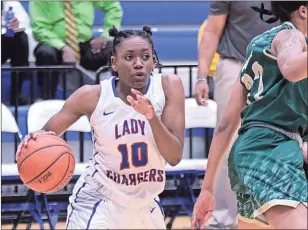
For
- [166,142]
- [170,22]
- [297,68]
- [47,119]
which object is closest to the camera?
[297,68]

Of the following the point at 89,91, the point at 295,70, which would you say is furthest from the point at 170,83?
the point at 295,70

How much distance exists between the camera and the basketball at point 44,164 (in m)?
3.86

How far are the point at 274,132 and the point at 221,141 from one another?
0.35 m

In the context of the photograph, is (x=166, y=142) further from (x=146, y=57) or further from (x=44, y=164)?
(x=44, y=164)

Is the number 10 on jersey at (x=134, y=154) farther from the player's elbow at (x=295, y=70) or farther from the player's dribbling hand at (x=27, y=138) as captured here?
the player's elbow at (x=295, y=70)

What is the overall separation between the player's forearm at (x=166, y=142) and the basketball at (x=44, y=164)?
1.57ft

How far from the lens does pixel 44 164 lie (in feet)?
12.7

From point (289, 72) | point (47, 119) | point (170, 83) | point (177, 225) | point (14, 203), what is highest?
point (289, 72)

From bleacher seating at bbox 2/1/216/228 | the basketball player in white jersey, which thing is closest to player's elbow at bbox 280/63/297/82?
the basketball player in white jersey

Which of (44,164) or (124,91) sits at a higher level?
(124,91)

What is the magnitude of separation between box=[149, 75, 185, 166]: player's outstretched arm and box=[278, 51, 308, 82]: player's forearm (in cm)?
89

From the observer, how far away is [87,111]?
3.98m

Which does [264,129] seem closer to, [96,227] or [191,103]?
[96,227]

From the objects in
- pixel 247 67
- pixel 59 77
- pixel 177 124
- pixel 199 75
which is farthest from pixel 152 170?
→ pixel 59 77
